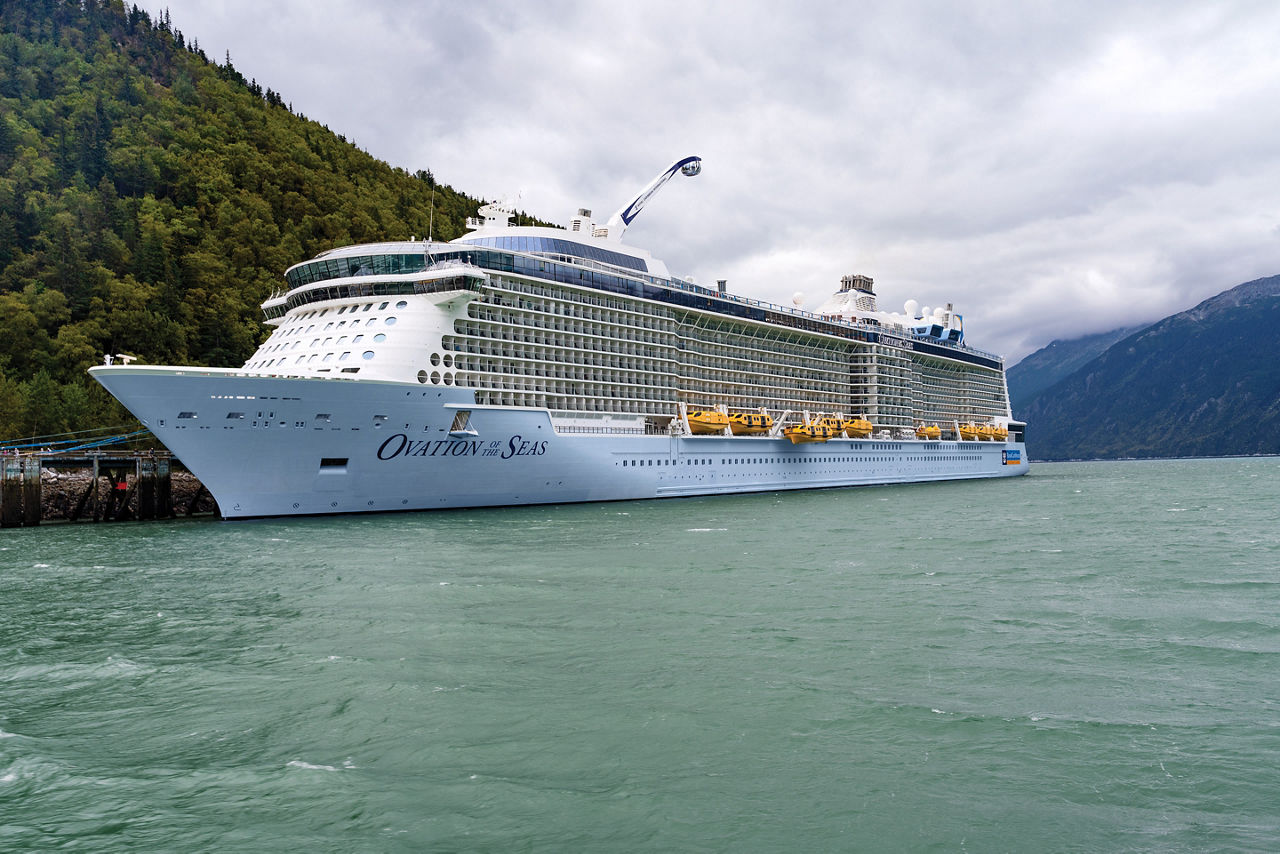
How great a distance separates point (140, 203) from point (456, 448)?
62.0 m

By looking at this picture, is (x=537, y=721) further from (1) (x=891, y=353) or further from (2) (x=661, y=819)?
(1) (x=891, y=353)

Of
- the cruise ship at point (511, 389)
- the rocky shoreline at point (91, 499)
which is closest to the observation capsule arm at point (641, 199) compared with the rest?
the cruise ship at point (511, 389)

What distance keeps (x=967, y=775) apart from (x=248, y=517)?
100 feet

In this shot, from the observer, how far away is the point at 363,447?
3250 centimetres

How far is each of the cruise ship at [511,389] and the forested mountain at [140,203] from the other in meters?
24.1

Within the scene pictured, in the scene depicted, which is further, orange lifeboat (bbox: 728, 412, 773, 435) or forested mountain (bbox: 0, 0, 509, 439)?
forested mountain (bbox: 0, 0, 509, 439)

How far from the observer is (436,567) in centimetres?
2056

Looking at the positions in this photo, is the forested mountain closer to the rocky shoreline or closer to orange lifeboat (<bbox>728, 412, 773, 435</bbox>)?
the rocky shoreline

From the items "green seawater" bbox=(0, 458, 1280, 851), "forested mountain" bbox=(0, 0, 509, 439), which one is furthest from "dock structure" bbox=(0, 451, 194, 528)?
"green seawater" bbox=(0, 458, 1280, 851)

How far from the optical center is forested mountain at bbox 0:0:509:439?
6150 centimetres

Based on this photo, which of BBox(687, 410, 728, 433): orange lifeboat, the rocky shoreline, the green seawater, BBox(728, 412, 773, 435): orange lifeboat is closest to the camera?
the green seawater

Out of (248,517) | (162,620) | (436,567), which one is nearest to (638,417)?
(248,517)

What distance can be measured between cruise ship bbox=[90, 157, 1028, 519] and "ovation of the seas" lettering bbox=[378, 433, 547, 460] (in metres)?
0.06

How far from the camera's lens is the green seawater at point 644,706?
7023mm
